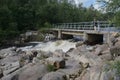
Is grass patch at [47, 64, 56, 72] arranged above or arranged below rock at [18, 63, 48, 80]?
above

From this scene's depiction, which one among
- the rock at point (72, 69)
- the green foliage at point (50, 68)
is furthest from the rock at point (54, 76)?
the green foliage at point (50, 68)

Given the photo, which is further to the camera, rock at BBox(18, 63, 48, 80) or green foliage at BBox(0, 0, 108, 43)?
green foliage at BBox(0, 0, 108, 43)

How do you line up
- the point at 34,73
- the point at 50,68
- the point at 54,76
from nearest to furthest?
the point at 54,76 → the point at 34,73 → the point at 50,68

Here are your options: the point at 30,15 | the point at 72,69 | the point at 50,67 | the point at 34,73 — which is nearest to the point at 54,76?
the point at 34,73

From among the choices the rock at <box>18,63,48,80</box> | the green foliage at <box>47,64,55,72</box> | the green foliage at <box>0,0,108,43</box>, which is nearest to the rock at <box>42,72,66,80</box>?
the rock at <box>18,63,48,80</box>

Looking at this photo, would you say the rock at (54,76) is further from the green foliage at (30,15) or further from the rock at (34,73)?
the green foliage at (30,15)

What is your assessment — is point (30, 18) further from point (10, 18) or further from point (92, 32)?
point (92, 32)

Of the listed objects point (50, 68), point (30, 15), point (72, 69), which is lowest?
point (72, 69)

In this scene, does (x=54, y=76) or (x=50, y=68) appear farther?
(x=50, y=68)

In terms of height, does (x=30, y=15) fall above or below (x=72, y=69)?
above

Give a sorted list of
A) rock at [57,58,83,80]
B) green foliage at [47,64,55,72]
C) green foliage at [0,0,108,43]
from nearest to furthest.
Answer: rock at [57,58,83,80] < green foliage at [47,64,55,72] < green foliage at [0,0,108,43]

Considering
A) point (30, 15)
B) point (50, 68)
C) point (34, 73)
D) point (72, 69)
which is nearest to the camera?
point (34, 73)

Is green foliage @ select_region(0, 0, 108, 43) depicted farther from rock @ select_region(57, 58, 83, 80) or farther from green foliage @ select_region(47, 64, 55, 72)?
green foliage @ select_region(47, 64, 55, 72)

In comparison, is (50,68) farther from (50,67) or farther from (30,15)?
(30,15)
